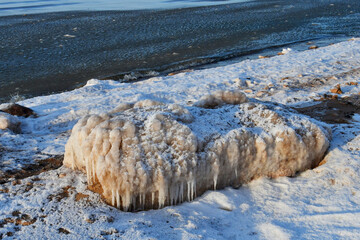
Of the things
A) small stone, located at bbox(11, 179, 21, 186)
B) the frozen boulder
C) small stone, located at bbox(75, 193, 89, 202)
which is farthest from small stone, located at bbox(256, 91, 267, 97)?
small stone, located at bbox(11, 179, 21, 186)

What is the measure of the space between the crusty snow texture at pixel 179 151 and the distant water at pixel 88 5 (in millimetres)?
26893

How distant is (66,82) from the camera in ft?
44.0

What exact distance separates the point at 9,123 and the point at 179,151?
4.46 metres

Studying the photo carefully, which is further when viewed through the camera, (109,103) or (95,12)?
(95,12)

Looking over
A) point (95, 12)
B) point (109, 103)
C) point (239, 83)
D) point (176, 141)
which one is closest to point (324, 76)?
point (239, 83)

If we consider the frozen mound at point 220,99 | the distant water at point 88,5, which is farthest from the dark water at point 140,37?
the frozen mound at point 220,99

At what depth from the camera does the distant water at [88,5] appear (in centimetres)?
3067

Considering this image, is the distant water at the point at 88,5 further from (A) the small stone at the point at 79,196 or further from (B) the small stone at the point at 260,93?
(A) the small stone at the point at 79,196

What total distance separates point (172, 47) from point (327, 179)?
13.9 metres

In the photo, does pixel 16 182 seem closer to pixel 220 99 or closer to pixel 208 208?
pixel 208 208

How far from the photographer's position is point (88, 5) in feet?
112

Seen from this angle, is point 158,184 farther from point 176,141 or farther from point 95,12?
point 95,12

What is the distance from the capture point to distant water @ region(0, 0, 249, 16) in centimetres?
3067

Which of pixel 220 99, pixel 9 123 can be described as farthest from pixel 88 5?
pixel 220 99
